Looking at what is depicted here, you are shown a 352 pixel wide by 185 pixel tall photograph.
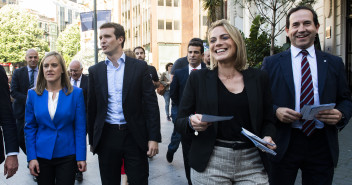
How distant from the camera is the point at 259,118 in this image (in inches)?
95.0

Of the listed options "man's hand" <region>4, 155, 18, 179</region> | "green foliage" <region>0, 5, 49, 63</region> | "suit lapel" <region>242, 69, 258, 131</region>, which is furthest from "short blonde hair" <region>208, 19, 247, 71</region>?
"green foliage" <region>0, 5, 49, 63</region>

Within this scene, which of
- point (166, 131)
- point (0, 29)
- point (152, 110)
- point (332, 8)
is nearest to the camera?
point (152, 110)

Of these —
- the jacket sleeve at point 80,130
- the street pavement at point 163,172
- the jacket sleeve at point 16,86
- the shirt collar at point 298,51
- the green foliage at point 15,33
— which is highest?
the green foliage at point 15,33

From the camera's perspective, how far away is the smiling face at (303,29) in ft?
9.49

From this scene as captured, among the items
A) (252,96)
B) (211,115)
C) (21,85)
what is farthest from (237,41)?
(21,85)

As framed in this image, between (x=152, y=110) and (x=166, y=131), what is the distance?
6.19 meters

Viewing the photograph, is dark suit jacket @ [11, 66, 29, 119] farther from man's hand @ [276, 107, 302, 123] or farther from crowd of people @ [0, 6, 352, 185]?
man's hand @ [276, 107, 302, 123]

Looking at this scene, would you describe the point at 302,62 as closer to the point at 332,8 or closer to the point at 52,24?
the point at 332,8

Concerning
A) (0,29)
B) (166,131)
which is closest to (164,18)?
(0,29)

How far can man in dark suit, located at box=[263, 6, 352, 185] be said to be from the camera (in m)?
2.78

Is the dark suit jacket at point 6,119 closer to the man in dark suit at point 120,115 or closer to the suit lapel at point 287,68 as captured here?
the man in dark suit at point 120,115

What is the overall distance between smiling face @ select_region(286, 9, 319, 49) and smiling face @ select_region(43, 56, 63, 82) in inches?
91.9

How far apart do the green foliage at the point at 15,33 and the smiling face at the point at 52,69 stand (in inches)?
1994

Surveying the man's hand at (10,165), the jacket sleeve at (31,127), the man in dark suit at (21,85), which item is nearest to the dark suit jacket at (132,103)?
the jacket sleeve at (31,127)
